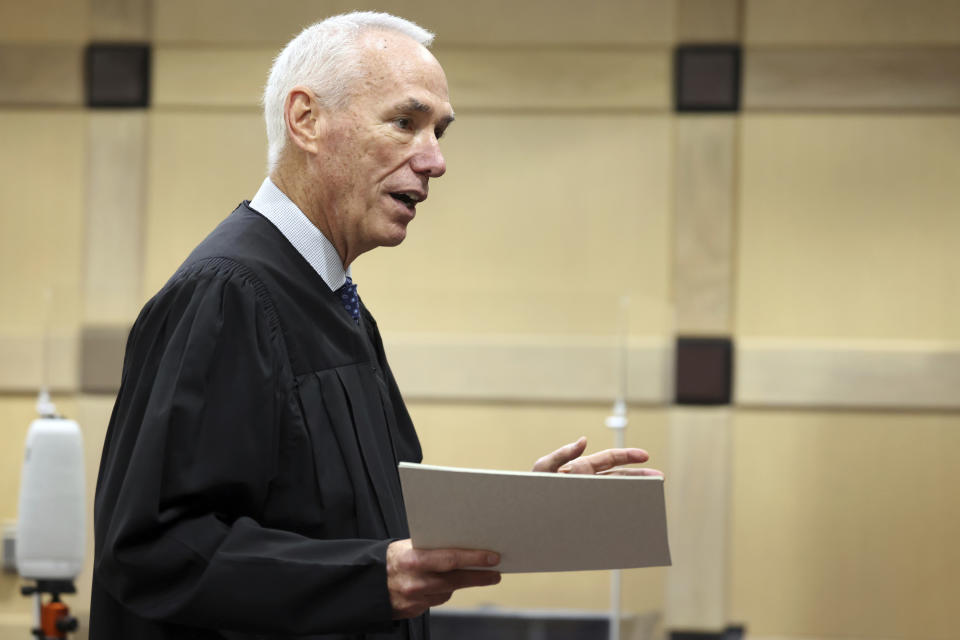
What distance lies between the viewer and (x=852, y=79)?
3.91 meters

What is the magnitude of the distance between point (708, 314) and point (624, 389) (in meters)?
0.62

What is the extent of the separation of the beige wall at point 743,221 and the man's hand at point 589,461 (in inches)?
89.4

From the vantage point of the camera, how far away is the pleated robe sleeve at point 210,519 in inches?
45.9

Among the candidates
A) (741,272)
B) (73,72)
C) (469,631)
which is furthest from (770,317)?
(73,72)

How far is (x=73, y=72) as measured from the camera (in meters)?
4.09

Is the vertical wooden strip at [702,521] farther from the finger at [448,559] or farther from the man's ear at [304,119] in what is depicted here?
the finger at [448,559]

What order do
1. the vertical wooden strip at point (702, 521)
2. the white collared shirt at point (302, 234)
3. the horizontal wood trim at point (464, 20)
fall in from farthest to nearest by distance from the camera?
1. the horizontal wood trim at point (464, 20)
2. the vertical wooden strip at point (702, 521)
3. the white collared shirt at point (302, 234)

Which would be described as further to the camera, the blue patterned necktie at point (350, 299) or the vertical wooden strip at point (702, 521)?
the vertical wooden strip at point (702, 521)

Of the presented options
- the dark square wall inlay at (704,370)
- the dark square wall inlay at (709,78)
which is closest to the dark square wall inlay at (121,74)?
the dark square wall inlay at (709,78)

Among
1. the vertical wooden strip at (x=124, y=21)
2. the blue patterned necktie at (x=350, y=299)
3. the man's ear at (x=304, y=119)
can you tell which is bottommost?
the blue patterned necktie at (x=350, y=299)

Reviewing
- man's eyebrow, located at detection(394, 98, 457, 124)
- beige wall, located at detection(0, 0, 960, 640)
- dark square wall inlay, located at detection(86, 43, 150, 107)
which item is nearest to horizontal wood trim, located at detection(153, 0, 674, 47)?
beige wall, located at detection(0, 0, 960, 640)

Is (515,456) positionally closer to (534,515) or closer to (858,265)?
(858,265)

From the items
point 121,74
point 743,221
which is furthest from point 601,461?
point 121,74

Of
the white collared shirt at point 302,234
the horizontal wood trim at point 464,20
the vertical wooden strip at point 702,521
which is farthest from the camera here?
the horizontal wood trim at point 464,20
